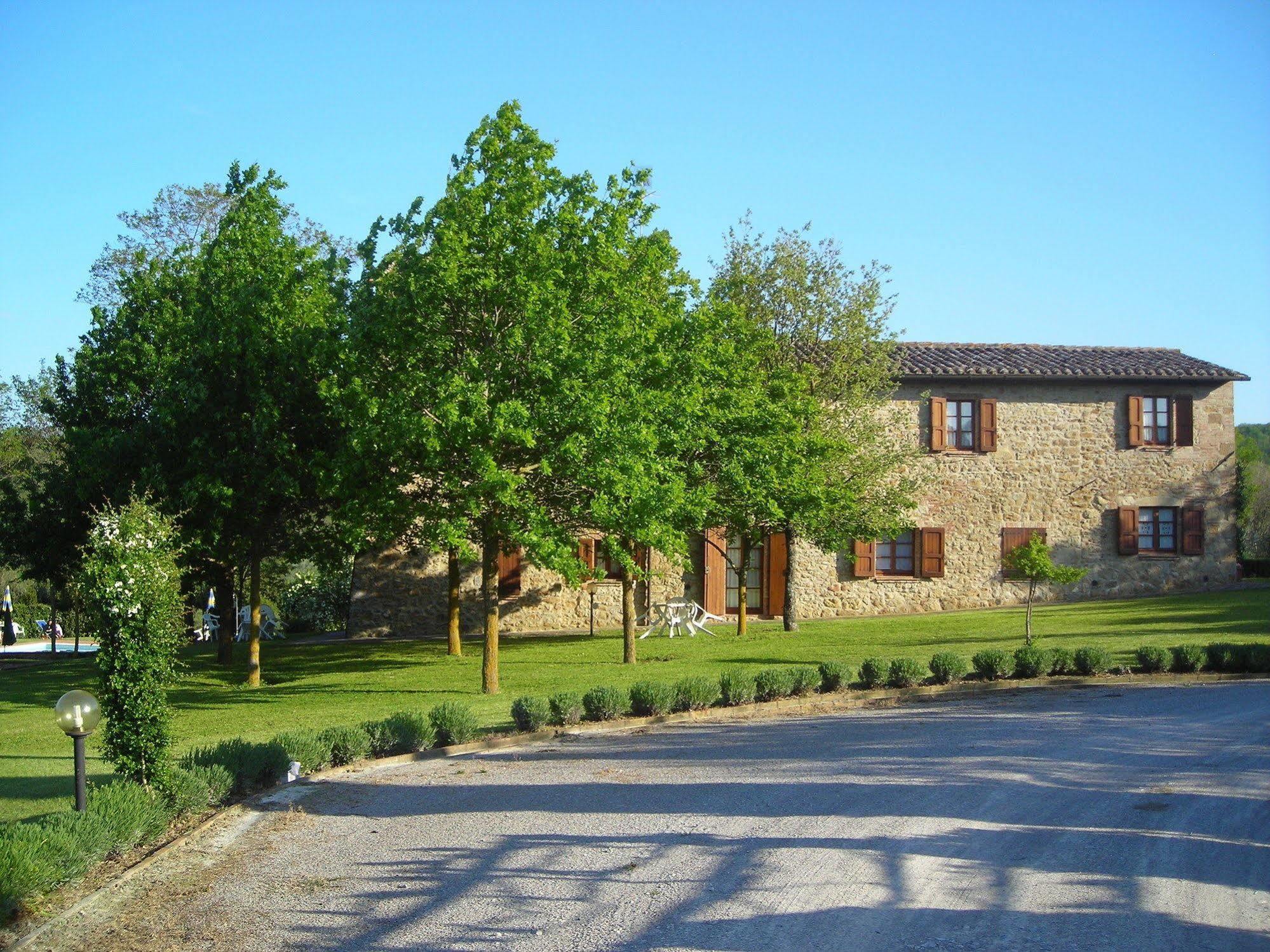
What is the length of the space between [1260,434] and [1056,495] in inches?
2750

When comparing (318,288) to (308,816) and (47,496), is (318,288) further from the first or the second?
(308,816)

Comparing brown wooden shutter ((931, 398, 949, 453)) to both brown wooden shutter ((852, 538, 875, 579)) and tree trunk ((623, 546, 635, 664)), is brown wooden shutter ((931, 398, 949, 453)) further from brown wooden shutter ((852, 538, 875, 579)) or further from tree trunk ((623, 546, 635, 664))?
tree trunk ((623, 546, 635, 664))

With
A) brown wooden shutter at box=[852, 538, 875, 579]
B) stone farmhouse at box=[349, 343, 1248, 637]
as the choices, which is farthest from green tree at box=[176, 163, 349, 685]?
brown wooden shutter at box=[852, 538, 875, 579]

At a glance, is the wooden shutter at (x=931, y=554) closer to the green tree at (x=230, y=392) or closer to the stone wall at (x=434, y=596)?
the stone wall at (x=434, y=596)

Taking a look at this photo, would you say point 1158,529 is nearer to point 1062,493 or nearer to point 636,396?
point 1062,493

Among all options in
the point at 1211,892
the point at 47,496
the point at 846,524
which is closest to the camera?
the point at 1211,892

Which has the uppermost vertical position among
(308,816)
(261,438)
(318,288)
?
(318,288)

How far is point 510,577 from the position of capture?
86.4 ft

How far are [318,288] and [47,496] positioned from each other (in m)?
6.70

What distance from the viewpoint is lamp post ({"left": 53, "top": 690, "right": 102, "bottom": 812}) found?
759 centimetres

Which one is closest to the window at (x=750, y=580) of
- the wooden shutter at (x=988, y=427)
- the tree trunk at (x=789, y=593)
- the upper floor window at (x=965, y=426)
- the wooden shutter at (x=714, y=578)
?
the wooden shutter at (x=714, y=578)

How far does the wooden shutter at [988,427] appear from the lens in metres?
27.5

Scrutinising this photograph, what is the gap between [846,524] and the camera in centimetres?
2350

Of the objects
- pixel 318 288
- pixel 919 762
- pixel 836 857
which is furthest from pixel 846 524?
pixel 836 857
